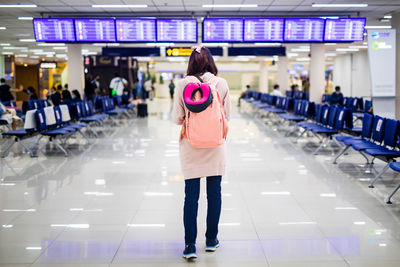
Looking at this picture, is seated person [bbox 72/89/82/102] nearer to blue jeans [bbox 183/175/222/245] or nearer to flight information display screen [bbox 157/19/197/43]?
flight information display screen [bbox 157/19/197/43]

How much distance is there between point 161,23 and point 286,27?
299cm

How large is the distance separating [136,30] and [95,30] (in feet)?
3.24

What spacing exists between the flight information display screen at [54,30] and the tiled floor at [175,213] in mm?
3779

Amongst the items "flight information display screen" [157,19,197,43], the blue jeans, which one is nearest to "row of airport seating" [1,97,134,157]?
"flight information display screen" [157,19,197,43]

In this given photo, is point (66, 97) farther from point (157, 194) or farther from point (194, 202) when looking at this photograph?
point (194, 202)

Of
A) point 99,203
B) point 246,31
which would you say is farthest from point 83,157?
point 246,31

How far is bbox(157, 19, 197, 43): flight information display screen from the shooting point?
35.6ft

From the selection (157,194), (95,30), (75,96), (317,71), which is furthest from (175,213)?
(317,71)

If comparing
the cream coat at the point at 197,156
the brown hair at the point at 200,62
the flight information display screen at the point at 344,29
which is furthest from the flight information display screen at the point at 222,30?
the cream coat at the point at 197,156

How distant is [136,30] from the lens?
36.0 feet

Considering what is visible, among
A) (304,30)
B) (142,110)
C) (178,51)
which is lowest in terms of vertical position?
(142,110)

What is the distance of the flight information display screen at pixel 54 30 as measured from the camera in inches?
429

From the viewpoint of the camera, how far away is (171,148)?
9.42 metres

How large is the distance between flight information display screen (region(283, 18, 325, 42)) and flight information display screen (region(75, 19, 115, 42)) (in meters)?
4.21
